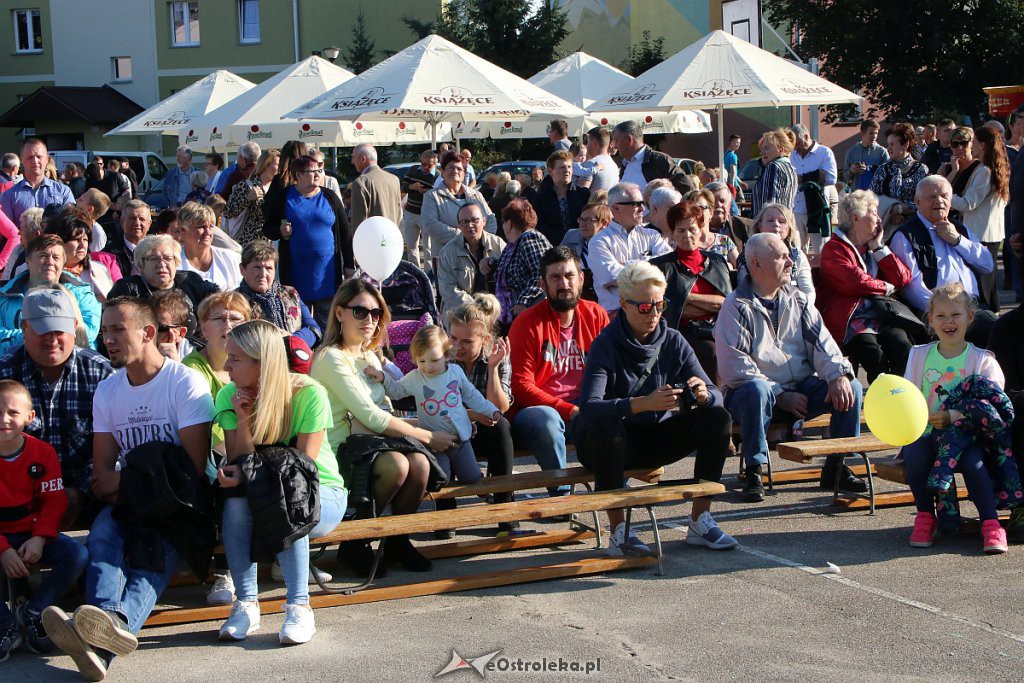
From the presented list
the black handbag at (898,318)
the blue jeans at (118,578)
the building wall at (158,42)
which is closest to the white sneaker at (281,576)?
the blue jeans at (118,578)

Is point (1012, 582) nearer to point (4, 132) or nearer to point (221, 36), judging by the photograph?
point (221, 36)

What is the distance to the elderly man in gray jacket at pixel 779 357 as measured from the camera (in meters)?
7.23

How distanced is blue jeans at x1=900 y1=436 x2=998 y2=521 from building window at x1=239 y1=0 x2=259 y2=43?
42.4m

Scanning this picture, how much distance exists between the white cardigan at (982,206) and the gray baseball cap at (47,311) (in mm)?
9218

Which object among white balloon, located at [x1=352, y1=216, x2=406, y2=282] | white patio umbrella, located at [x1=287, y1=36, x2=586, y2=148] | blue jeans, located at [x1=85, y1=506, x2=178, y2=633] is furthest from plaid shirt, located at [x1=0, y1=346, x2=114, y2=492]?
white patio umbrella, located at [x1=287, y1=36, x2=586, y2=148]

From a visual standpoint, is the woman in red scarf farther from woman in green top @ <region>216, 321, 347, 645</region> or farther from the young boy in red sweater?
the young boy in red sweater

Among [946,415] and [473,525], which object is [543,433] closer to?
[473,525]

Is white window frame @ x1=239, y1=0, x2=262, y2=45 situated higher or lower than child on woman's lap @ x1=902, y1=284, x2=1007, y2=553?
higher

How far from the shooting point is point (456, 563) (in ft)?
20.5

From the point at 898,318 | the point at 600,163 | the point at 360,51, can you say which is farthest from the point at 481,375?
the point at 360,51

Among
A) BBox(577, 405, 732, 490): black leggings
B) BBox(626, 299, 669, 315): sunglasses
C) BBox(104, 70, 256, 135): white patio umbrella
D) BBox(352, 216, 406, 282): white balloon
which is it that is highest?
BBox(104, 70, 256, 135): white patio umbrella

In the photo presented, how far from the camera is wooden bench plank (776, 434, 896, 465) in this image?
6.63 meters

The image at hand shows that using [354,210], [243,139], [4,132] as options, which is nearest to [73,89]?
[4,132]

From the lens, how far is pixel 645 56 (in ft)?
129
